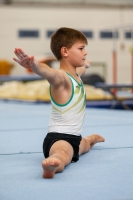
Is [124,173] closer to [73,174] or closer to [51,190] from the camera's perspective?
[73,174]

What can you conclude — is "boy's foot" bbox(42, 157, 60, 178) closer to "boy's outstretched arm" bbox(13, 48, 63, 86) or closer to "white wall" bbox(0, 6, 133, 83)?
"boy's outstretched arm" bbox(13, 48, 63, 86)

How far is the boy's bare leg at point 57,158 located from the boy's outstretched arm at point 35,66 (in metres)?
0.35

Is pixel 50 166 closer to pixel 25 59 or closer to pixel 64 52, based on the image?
pixel 25 59

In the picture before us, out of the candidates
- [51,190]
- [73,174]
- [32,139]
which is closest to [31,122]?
Result: [32,139]

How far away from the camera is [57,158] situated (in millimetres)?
2141

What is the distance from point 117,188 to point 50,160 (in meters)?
0.34

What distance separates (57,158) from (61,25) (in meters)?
12.6

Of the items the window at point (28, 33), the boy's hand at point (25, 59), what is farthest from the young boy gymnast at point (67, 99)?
the window at point (28, 33)

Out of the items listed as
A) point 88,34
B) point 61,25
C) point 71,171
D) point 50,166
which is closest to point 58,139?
point 71,171

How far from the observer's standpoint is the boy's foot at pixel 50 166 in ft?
6.41

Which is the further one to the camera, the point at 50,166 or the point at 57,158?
the point at 57,158

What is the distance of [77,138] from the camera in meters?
2.50

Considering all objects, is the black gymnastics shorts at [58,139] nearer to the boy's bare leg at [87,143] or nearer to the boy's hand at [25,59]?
the boy's bare leg at [87,143]

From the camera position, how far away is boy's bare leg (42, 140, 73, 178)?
1.96 metres
